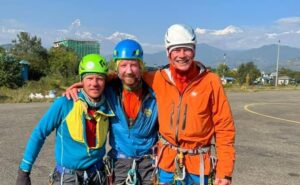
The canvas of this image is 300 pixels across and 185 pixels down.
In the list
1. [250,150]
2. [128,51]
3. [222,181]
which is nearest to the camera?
[222,181]

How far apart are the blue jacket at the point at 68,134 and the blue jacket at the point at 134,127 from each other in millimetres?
192

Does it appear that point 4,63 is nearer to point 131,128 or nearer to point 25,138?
point 25,138

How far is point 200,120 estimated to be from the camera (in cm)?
343

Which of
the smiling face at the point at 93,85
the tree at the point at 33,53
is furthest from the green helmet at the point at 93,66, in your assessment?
the tree at the point at 33,53

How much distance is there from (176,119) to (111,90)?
762 millimetres

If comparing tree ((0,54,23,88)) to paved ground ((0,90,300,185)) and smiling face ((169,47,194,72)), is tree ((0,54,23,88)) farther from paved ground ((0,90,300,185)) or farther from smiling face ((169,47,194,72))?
smiling face ((169,47,194,72))

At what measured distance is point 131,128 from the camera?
3.78 meters

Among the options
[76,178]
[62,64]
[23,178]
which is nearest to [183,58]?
[76,178]

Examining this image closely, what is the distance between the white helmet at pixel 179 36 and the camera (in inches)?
136

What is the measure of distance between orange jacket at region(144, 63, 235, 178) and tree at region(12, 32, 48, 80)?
3530 cm

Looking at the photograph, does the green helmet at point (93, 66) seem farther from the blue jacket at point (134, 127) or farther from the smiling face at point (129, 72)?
the blue jacket at point (134, 127)

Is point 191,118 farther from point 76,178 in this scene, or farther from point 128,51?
point 76,178

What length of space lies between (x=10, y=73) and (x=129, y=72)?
27886mm

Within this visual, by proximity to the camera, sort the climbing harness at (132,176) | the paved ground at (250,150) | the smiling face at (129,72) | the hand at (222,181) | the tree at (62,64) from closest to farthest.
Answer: the hand at (222,181)
the smiling face at (129,72)
the climbing harness at (132,176)
the paved ground at (250,150)
the tree at (62,64)
